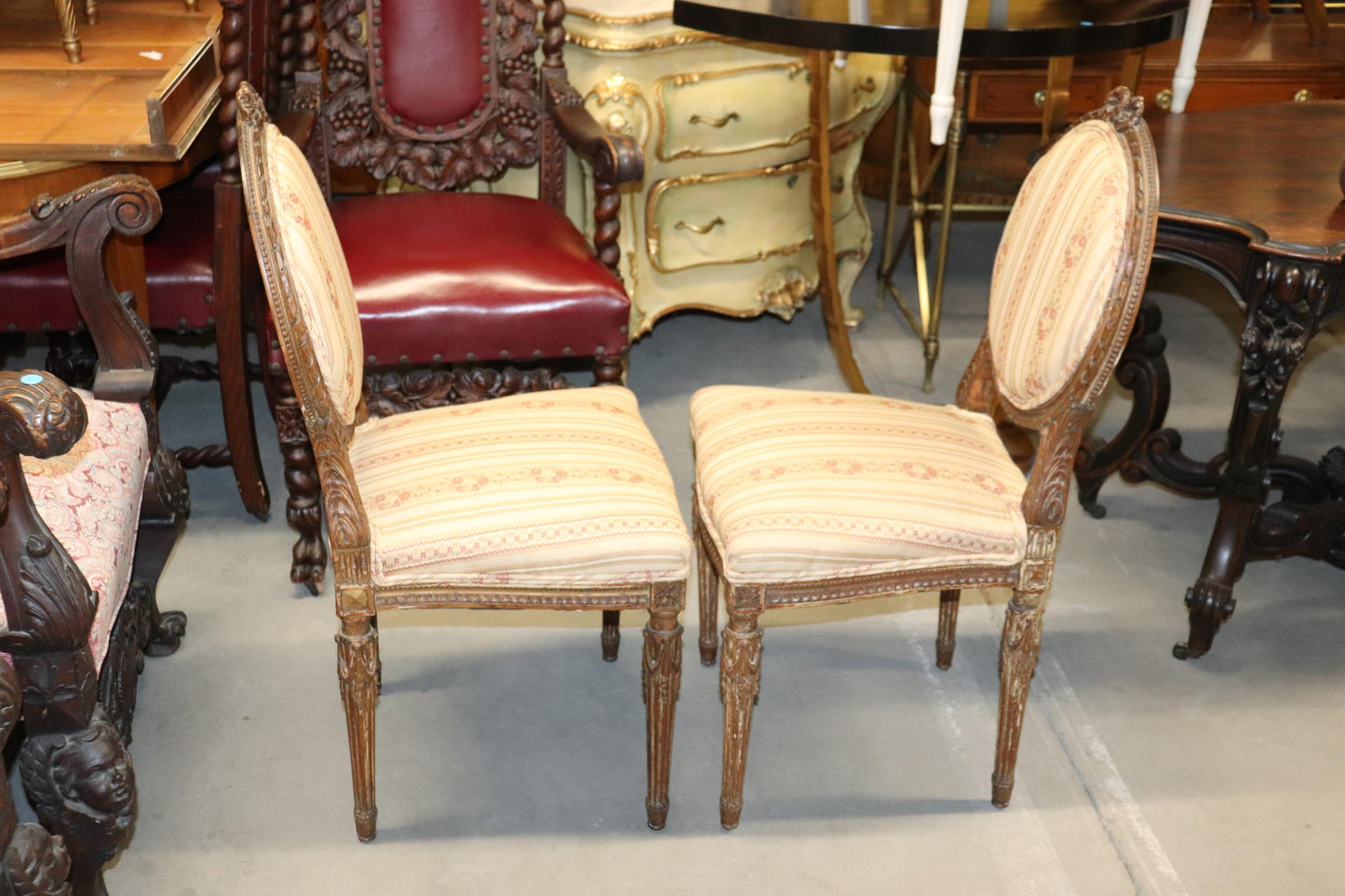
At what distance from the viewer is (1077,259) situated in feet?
6.16

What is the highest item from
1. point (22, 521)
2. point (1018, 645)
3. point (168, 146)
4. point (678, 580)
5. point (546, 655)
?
point (168, 146)

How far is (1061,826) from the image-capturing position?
84.1 inches

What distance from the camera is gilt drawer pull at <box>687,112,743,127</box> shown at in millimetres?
3396

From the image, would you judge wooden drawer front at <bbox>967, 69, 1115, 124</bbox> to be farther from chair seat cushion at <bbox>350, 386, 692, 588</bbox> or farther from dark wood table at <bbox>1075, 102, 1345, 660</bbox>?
chair seat cushion at <bbox>350, 386, 692, 588</bbox>

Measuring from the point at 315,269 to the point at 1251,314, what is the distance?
156 centimetres

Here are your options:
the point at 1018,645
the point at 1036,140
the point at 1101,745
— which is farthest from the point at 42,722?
the point at 1036,140

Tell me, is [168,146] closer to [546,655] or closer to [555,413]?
[555,413]

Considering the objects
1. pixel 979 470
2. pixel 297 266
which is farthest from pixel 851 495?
pixel 297 266

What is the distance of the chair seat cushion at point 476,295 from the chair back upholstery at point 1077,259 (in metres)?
0.80

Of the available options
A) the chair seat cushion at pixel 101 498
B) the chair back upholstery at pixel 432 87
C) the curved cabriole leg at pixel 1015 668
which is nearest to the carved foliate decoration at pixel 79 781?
the chair seat cushion at pixel 101 498

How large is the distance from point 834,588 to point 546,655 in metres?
0.78

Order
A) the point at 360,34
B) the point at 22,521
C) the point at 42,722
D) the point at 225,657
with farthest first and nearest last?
the point at 360,34 → the point at 225,657 → the point at 42,722 → the point at 22,521

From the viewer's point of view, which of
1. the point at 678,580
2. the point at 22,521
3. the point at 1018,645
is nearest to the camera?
the point at 22,521

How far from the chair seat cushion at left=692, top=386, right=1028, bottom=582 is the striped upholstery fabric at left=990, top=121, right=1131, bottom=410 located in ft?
0.52
